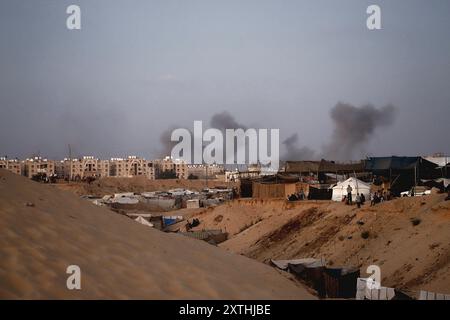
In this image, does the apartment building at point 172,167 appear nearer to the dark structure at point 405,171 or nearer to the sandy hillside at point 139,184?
the sandy hillside at point 139,184

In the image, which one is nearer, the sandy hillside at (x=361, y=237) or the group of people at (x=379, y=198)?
the sandy hillside at (x=361, y=237)

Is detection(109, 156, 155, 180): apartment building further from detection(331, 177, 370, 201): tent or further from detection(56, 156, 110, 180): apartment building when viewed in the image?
detection(331, 177, 370, 201): tent

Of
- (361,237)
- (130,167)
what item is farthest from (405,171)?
(130,167)

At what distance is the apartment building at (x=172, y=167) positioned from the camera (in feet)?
544

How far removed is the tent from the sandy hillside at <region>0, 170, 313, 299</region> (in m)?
26.6

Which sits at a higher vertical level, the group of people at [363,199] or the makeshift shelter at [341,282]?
the group of people at [363,199]

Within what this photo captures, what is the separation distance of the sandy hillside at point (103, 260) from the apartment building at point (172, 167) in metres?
156

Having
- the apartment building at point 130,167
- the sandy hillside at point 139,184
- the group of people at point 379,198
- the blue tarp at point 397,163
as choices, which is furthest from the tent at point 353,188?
the apartment building at point 130,167

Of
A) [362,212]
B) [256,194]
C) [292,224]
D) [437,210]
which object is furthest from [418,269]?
[256,194]

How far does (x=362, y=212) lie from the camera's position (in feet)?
94.8

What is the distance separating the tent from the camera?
35.0 meters

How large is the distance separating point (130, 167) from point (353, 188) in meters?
125

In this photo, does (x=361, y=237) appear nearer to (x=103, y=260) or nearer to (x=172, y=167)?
(x=103, y=260)

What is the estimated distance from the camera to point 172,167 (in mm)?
167625
